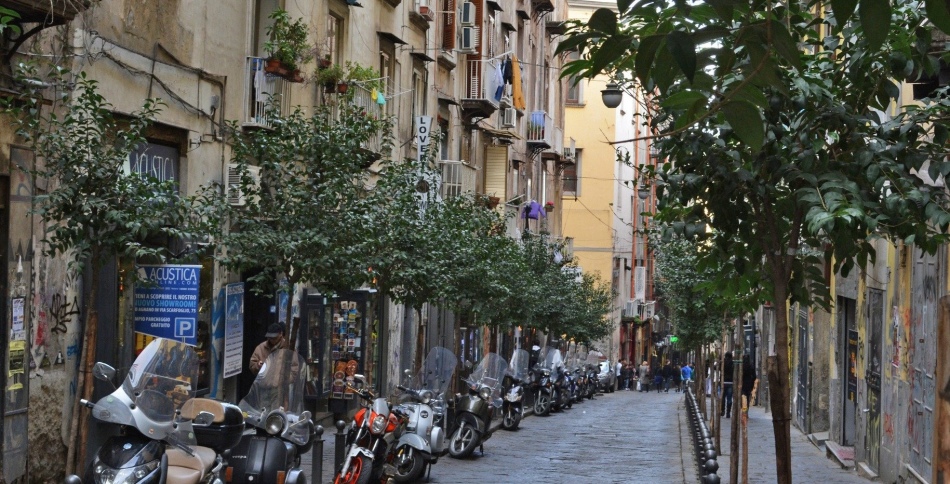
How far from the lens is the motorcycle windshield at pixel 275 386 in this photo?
1156 cm

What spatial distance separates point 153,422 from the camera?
8.84 metres

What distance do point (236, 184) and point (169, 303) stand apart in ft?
14.5

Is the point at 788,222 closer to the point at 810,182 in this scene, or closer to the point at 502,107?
the point at 810,182

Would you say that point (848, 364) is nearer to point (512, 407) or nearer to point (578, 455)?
point (578, 455)

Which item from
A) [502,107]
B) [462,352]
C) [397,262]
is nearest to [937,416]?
[397,262]

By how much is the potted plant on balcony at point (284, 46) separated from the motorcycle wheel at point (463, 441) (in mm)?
5823

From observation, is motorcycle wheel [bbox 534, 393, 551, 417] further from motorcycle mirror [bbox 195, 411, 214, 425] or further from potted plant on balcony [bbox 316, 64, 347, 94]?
motorcycle mirror [bbox 195, 411, 214, 425]

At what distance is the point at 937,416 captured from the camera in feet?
13.6

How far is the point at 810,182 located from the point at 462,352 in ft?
87.4

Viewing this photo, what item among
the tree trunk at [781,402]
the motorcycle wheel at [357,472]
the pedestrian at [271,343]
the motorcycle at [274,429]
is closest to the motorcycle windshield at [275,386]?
the motorcycle at [274,429]

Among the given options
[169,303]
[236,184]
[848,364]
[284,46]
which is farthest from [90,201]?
[848,364]

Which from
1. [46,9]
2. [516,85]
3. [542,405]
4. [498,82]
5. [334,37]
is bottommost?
[542,405]

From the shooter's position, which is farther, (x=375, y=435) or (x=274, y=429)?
(x=375, y=435)

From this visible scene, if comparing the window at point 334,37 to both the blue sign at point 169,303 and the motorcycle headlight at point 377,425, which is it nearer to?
the blue sign at point 169,303
